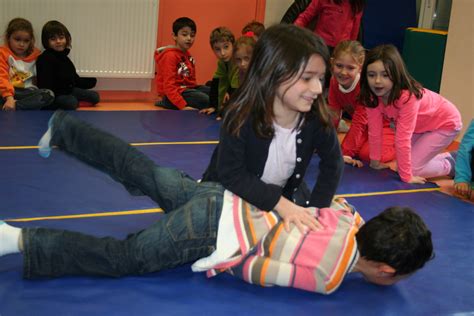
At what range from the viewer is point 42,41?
16.4 ft

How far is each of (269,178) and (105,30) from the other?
349cm

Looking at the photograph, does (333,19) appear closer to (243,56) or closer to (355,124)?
(243,56)

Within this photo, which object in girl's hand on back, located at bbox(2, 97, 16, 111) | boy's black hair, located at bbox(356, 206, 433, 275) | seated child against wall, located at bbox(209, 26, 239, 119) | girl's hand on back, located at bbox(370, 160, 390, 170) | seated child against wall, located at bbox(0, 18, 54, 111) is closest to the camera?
boy's black hair, located at bbox(356, 206, 433, 275)

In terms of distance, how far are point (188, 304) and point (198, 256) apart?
8.2 inches

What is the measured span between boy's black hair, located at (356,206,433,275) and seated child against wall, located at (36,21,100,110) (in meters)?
3.43

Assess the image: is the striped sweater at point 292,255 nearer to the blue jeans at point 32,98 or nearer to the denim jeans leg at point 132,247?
the denim jeans leg at point 132,247

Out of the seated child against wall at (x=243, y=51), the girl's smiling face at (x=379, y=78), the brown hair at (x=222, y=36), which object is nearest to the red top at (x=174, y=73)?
the brown hair at (x=222, y=36)

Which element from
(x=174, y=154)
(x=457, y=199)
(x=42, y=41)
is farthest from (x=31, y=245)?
(x=42, y=41)

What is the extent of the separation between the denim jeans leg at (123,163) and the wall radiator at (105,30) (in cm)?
298

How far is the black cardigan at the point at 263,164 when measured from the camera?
7.23 ft

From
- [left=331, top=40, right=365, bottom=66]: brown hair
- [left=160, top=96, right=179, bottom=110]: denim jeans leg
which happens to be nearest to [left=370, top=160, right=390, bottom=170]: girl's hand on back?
[left=331, top=40, right=365, bottom=66]: brown hair

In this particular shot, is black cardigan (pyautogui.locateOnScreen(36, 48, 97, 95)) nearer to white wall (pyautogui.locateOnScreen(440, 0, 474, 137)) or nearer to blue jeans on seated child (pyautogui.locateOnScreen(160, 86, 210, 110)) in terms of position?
blue jeans on seated child (pyautogui.locateOnScreen(160, 86, 210, 110))

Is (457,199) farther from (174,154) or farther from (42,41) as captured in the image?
(42,41)

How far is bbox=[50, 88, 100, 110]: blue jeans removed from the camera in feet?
16.1
